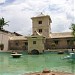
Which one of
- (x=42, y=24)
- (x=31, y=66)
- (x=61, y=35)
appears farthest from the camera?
(x=42, y=24)

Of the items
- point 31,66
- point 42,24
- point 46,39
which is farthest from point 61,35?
point 31,66

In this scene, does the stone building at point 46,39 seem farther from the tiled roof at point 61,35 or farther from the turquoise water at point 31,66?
the turquoise water at point 31,66

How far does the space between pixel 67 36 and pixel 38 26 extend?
6830mm

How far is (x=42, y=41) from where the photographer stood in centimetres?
3528

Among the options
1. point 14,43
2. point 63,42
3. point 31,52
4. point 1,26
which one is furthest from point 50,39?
point 1,26

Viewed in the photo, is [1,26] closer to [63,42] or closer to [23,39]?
[23,39]

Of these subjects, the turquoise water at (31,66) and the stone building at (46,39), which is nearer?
the turquoise water at (31,66)

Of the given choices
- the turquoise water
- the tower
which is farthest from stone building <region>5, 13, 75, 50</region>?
the turquoise water

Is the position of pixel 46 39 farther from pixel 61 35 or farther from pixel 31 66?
pixel 31 66

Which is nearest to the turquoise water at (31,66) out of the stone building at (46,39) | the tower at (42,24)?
the stone building at (46,39)

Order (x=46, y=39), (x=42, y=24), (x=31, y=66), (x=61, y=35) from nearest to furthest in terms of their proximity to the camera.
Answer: (x=31, y=66)
(x=46, y=39)
(x=61, y=35)
(x=42, y=24)

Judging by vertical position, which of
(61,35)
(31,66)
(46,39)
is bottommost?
(31,66)

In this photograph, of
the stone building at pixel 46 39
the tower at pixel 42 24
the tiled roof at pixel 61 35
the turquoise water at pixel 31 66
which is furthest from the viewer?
the tower at pixel 42 24

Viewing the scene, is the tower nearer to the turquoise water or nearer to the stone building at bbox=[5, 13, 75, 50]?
the stone building at bbox=[5, 13, 75, 50]
